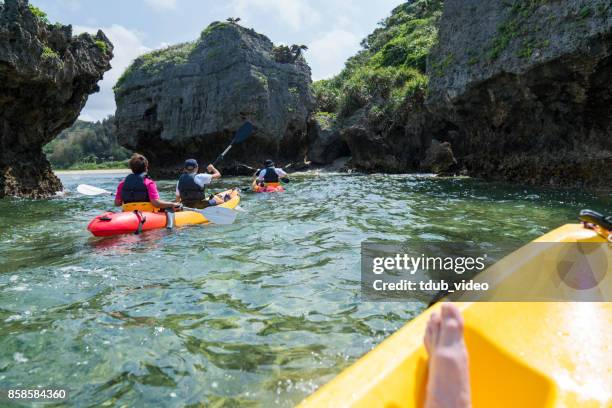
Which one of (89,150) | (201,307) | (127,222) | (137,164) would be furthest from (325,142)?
(89,150)

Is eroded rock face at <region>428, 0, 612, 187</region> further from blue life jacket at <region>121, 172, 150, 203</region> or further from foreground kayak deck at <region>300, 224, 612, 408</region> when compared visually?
blue life jacket at <region>121, 172, 150, 203</region>

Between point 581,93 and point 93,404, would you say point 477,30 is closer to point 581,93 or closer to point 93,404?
point 581,93

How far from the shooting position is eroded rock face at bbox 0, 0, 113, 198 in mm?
10180

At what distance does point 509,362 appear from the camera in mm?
1904

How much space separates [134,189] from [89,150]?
6518 centimetres

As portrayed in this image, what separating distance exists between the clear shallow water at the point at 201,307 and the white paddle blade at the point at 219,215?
139mm

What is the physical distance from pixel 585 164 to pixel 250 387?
12402 mm

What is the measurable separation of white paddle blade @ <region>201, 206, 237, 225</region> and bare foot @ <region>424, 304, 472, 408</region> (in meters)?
5.66

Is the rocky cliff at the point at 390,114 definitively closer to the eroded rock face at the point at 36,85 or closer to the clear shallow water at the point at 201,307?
the eroded rock face at the point at 36,85

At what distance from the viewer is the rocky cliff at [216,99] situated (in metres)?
24.2

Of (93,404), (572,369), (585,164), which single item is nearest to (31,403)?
(93,404)

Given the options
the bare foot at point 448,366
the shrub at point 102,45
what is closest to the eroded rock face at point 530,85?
the bare foot at point 448,366

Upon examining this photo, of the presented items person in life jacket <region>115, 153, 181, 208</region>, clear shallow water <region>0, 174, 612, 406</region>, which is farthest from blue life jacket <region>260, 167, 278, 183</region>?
person in life jacket <region>115, 153, 181, 208</region>

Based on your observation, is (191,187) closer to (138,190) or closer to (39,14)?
(138,190)
